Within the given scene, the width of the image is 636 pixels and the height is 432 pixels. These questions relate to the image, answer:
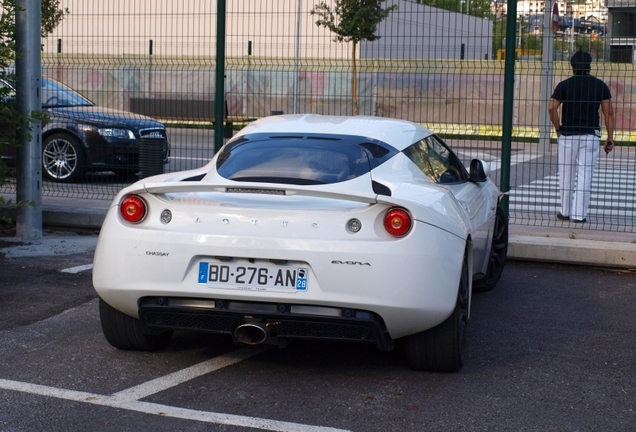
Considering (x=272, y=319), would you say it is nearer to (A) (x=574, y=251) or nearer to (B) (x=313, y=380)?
(B) (x=313, y=380)

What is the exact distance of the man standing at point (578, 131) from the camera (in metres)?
9.81

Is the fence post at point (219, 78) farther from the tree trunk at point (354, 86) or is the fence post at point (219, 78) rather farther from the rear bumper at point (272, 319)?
the rear bumper at point (272, 319)

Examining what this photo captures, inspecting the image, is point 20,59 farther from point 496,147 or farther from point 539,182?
point 539,182

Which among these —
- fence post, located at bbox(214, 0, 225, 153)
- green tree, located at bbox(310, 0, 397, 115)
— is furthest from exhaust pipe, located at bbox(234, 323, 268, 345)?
green tree, located at bbox(310, 0, 397, 115)

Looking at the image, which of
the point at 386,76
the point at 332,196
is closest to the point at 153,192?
the point at 332,196

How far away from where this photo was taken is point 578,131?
32.8 feet

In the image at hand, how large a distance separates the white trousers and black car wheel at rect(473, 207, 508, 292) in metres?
2.35

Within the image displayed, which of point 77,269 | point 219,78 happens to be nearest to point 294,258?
point 77,269

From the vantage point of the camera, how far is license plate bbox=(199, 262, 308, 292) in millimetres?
4730

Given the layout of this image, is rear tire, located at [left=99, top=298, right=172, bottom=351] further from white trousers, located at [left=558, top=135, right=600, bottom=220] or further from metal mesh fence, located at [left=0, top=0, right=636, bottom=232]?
white trousers, located at [left=558, top=135, right=600, bottom=220]

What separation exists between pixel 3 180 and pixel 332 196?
444 centimetres

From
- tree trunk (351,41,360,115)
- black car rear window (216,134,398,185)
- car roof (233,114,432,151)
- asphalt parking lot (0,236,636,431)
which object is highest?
tree trunk (351,41,360,115)

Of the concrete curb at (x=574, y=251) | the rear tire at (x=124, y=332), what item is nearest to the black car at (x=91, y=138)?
the concrete curb at (x=574, y=251)

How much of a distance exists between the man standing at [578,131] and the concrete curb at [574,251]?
1.47m
